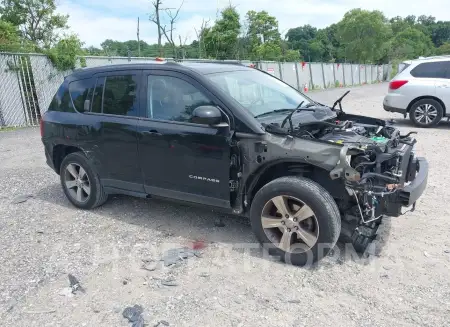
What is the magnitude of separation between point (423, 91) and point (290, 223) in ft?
28.0

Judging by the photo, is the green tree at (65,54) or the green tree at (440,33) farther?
the green tree at (440,33)

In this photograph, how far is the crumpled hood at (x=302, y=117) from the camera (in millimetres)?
3820

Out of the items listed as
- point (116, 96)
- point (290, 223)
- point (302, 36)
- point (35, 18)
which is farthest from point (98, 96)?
point (302, 36)

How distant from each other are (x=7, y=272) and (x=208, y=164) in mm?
2068

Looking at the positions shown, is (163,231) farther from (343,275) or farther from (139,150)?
(343,275)

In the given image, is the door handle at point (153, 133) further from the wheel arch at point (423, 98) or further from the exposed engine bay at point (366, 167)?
the wheel arch at point (423, 98)

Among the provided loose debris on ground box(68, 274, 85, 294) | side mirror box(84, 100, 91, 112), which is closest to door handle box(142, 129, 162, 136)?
side mirror box(84, 100, 91, 112)

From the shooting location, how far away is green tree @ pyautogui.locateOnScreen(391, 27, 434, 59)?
60.5 meters

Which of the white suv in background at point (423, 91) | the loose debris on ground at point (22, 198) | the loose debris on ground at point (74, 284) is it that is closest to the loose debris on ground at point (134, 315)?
the loose debris on ground at point (74, 284)

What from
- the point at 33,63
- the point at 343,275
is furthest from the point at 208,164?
the point at 33,63

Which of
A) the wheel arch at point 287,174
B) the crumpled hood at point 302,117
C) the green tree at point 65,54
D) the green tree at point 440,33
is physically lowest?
the wheel arch at point 287,174

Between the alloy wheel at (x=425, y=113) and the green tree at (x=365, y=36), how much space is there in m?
44.6

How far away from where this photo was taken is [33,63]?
498 inches

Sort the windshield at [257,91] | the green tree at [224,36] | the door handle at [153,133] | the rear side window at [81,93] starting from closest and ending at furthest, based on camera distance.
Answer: the windshield at [257,91], the door handle at [153,133], the rear side window at [81,93], the green tree at [224,36]
